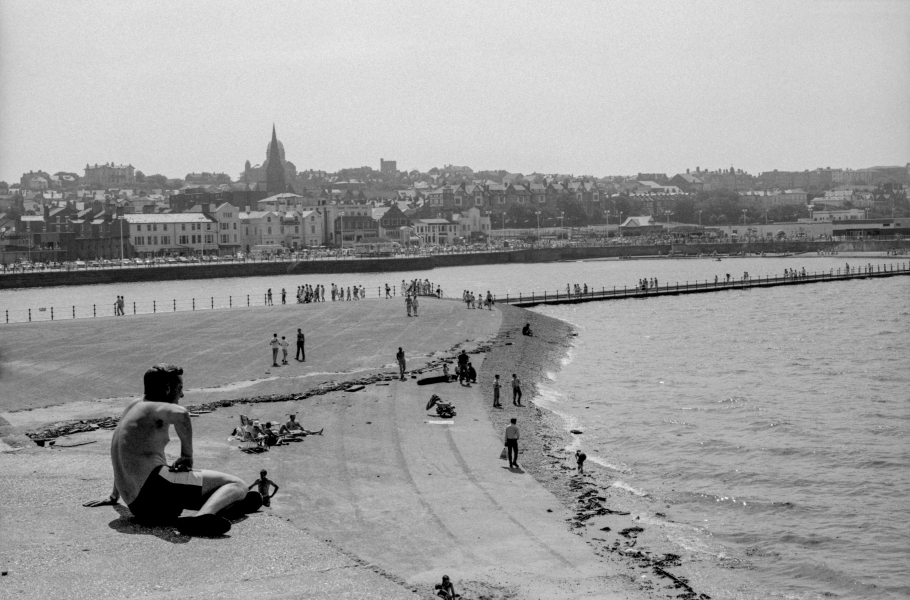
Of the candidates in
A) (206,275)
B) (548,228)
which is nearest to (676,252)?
(548,228)

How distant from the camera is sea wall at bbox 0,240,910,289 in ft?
298

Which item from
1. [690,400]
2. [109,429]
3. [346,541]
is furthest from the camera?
[690,400]

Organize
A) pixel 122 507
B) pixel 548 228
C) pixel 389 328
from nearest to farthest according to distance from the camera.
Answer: pixel 122 507 → pixel 389 328 → pixel 548 228

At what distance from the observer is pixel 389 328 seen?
3797cm

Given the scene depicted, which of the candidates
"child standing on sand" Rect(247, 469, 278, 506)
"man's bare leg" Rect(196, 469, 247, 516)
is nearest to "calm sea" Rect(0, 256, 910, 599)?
"child standing on sand" Rect(247, 469, 278, 506)

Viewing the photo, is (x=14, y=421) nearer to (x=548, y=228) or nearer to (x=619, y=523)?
Answer: (x=619, y=523)

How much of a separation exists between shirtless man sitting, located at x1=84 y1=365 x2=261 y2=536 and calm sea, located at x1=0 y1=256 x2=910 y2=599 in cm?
651

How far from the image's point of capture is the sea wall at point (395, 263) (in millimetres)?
90938

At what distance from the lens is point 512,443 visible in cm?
1795

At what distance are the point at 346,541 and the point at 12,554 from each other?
393 cm

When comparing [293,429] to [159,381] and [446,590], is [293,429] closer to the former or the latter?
[159,381]

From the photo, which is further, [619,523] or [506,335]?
[506,335]

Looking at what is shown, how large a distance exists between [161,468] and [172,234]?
370ft

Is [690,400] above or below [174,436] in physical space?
below
